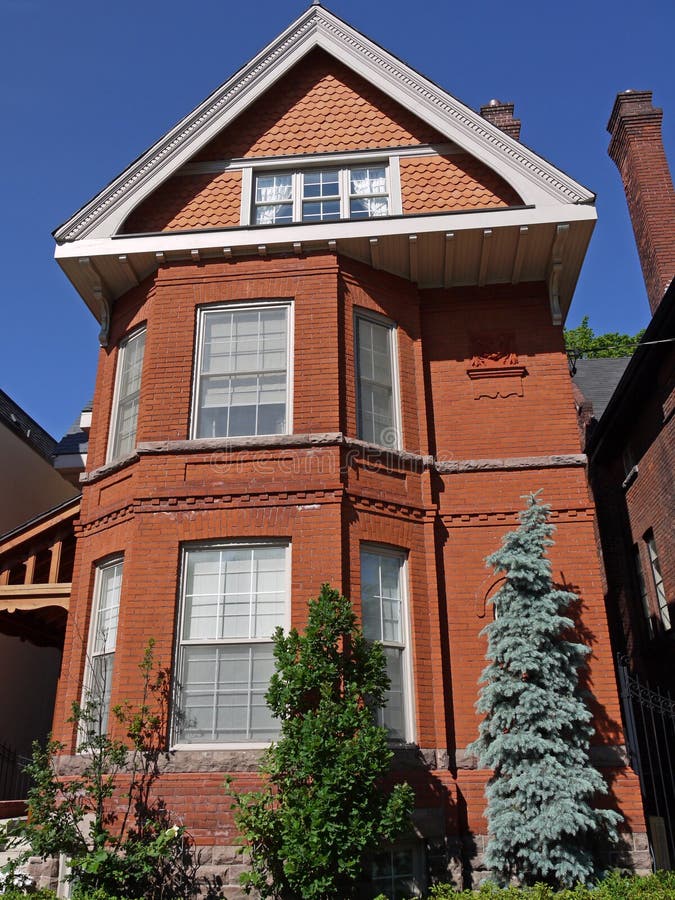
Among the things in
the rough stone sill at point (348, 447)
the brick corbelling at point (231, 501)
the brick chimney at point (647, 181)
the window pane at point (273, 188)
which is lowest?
the brick corbelling at point (231, 501)

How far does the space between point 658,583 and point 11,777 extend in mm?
12617

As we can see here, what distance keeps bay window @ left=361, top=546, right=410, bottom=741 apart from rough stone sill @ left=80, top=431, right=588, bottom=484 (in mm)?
1249

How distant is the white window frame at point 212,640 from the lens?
9.21 metres

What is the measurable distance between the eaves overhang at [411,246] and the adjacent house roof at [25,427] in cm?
706

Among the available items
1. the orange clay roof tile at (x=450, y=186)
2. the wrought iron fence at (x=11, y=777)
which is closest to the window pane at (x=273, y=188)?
the orange clay roof tile at (x=450, y=186)

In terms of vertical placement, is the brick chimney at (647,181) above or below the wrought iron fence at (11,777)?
above

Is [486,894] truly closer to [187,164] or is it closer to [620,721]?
[620,721]

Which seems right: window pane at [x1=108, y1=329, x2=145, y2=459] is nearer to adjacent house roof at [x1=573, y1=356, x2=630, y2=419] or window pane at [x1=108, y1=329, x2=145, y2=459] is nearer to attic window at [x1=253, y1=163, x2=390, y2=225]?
attic window at [x1=253, y1=163, x2=390, y2=225]

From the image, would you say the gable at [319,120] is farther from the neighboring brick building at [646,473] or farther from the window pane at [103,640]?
the window pane at [103,640]

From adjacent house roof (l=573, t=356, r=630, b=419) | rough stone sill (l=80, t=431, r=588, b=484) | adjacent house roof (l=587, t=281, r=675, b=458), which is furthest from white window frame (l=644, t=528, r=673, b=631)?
rough stone sill (l=80, t=431, r=588, b=484)

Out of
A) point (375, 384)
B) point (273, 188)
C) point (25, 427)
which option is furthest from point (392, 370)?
point (25, 427)

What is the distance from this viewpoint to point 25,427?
19297 mm

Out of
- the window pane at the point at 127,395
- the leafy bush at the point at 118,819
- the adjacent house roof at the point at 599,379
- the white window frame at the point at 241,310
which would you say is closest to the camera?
the leafy bush at the point at 118,819

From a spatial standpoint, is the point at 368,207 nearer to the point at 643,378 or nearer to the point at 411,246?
the point at 411,246
